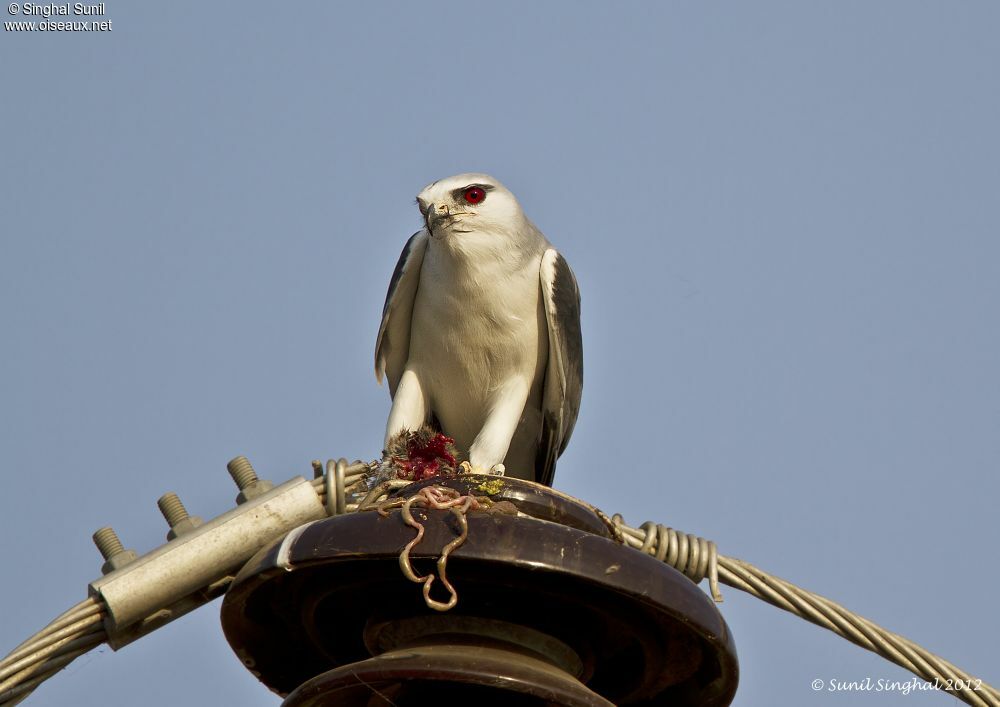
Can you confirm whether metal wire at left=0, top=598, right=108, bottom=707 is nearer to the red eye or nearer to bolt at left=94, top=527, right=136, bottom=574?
bolt at left=94, top=527, right=136, bottom=574

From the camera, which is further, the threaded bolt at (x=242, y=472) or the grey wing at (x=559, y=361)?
the grey wing at (x=559, y=361)

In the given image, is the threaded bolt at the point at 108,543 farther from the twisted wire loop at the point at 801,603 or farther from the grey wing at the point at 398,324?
the grey wing at the point at 398,324

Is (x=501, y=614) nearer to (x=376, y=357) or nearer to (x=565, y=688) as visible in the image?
(x=565, y=688)

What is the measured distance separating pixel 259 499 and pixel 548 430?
3.78 meters

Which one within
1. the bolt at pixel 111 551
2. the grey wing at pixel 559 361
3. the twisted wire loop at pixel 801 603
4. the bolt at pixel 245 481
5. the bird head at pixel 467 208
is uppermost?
the bird head at pixel 467 208

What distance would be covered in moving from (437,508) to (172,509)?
127cm

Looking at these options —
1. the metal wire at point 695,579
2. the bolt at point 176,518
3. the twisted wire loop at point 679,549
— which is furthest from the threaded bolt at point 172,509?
the twisted wire loop at point 679,549

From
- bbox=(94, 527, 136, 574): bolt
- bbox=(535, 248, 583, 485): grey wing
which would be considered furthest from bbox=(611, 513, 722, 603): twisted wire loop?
bbox=(535, 248, 583, 485): grey wing

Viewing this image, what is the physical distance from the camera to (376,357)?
8.49m

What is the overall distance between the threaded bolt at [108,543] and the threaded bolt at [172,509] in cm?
20

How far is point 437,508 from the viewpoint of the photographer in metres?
4.27

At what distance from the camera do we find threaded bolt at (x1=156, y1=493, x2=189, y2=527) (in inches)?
197

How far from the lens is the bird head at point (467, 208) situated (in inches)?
324

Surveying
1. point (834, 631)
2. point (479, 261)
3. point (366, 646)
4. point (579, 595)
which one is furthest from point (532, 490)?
point (479, 261)
